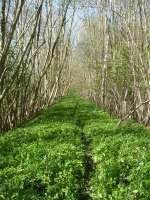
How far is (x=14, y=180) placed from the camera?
383 inches

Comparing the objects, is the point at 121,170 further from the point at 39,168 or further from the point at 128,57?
the point at 128,57

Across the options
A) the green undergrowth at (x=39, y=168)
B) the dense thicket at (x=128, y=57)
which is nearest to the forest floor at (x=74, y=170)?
the green undergrowth at (x=39, y=168)

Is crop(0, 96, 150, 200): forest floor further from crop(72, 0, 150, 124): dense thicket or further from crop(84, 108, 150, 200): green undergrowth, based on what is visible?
crop(72, 0, 150, 124): dense thicket

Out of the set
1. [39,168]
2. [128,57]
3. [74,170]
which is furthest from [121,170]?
[128,57]

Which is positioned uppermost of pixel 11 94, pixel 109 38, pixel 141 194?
pixel 109 38

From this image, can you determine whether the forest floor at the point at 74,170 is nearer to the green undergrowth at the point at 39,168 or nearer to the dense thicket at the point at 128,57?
the green undergrowth at the point at 39,168

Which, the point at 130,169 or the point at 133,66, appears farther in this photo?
the point at 133,66

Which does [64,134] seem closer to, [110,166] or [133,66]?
[110,166]

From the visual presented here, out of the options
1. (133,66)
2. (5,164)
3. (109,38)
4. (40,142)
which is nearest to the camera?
(5,164)

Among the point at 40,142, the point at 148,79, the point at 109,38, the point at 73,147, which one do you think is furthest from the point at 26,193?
the point at 109,38

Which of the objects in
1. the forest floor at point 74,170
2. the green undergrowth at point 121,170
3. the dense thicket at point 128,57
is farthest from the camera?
the dense thicket at point 128,57

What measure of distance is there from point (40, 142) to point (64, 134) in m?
2.32

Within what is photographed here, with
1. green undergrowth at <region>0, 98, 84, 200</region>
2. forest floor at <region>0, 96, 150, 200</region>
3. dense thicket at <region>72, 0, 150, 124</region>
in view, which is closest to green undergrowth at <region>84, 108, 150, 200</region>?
forest floor at <region>0, 96, 150, 200</region>

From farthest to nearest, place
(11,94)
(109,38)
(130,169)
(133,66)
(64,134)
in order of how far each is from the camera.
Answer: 1. (109,38)
2. (133,66)
3. (11,94)
4. (64,134)
5. (130,169)
